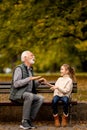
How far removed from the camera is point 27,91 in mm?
10938

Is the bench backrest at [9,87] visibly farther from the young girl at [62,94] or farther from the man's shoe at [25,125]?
the man's shoe at [25,125]

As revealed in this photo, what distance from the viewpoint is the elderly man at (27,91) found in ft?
35.3

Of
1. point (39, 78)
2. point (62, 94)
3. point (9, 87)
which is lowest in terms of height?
point (62, 94)

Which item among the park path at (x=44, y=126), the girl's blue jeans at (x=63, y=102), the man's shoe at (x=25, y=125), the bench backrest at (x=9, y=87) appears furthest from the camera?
the bench backrest at (x=9, y=87)

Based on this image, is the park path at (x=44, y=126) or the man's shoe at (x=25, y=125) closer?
the man's shoe at (x=25, y=125)

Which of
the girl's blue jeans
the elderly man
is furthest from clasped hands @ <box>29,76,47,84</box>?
the girl's blue jeans

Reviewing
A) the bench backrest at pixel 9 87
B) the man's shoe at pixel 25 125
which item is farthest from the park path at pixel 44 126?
the bench backrest at pixel 9 87

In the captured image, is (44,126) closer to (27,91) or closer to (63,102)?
(63,102)

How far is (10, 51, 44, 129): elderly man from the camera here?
1077 centimetres

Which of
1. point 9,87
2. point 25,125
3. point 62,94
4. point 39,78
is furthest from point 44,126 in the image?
point 9,87

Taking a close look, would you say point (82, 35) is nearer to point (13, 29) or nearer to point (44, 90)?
point (13, 29)

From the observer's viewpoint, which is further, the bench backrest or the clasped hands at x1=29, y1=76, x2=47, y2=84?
the bench backrest

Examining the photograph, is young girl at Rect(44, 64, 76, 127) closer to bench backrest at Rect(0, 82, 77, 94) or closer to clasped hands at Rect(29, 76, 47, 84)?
clasped hands at Rect(29, 76, 47, 84)

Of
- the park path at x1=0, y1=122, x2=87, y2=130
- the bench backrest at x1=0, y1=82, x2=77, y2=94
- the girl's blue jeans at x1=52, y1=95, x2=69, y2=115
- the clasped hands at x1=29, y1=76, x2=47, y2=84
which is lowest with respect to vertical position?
the park path at x1=0, y1=122, x2=87, y2=130
